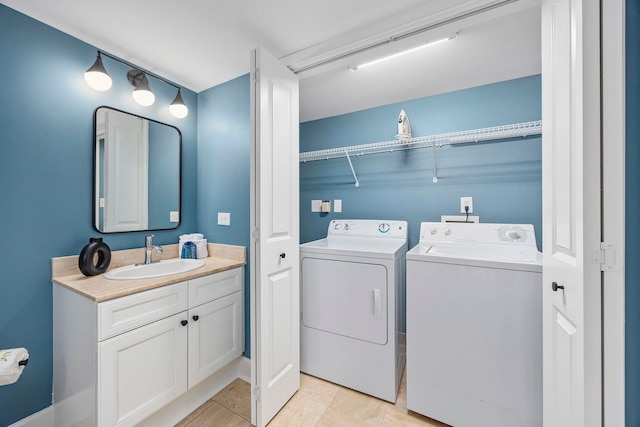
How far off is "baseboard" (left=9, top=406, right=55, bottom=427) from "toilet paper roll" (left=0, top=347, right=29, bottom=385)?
673mm

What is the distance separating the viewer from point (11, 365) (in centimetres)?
93

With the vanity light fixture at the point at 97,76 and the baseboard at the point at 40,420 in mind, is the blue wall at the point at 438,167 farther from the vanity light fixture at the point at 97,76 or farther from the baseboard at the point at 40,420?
the baseboard at the point at 40,420

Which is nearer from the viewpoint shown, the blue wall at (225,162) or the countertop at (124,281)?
the countertop at (124,281)

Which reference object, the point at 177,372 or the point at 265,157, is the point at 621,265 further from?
the point at 177,372

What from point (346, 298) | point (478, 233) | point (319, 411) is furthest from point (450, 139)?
point (319, 411)

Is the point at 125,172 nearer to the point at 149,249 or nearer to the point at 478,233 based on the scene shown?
the point at 149,249

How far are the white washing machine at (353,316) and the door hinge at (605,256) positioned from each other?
3.09 feet

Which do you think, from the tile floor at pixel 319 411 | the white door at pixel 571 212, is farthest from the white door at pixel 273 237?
the white door at pixel 571 212

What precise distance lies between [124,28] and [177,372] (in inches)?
80.5

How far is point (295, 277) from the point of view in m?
1.69

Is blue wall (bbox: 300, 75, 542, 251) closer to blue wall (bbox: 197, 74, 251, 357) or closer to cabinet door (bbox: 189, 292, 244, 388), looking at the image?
blue wall (bbox: 197, 74, 251, 357)

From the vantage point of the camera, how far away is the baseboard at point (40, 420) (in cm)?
127

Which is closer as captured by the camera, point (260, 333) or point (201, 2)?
point (201, 2)

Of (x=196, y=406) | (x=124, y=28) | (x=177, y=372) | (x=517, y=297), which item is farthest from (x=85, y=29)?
(x=517, y=297)
